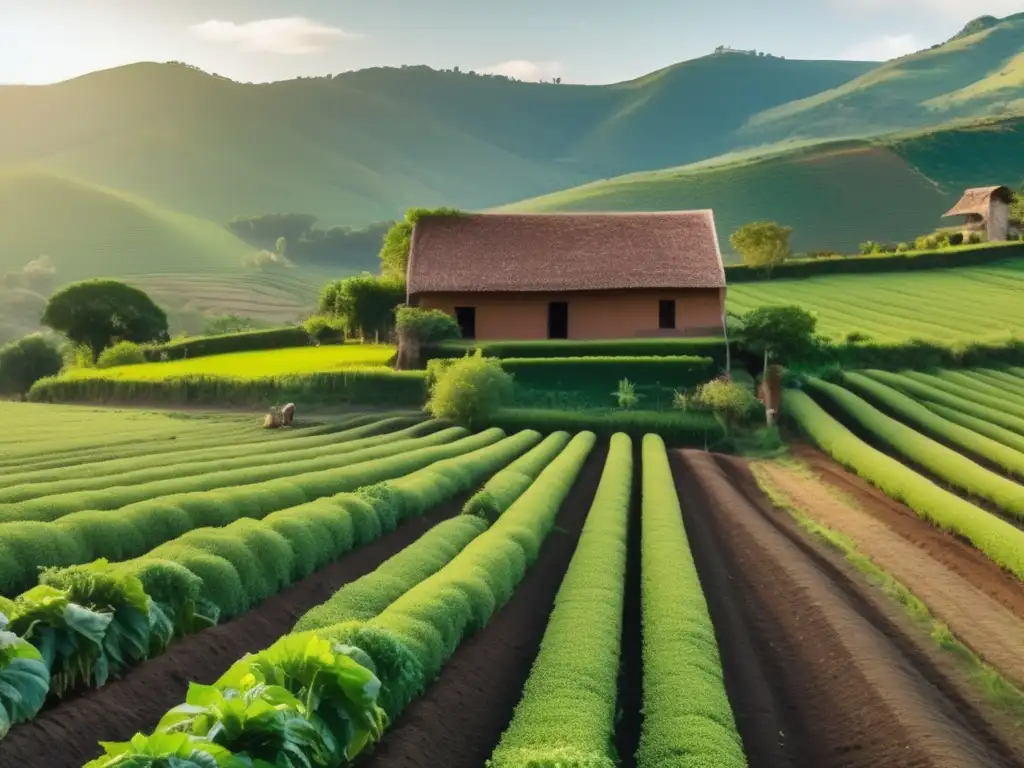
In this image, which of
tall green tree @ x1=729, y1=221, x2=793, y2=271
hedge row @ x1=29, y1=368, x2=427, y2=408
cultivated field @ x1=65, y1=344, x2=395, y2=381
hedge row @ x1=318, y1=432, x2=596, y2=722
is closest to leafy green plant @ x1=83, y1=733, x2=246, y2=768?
hedge row @ x1=318, y1=432, x2=596, y2=722

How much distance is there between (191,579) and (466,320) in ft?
110

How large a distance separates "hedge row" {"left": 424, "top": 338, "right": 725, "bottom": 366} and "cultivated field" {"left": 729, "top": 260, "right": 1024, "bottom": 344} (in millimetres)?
9976

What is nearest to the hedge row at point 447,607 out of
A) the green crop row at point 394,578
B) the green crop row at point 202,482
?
the green crop row at point 394,578

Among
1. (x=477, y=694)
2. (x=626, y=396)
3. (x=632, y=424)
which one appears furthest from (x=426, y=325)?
(x=477, y=694)

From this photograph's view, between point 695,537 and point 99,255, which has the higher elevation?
point 99,255

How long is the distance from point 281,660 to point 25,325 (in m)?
119

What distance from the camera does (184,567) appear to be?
11.3 meters

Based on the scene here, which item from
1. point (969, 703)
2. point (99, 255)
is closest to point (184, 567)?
point (969, 703)

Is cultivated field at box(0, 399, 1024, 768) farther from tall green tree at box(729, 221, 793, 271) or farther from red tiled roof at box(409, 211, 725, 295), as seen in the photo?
tall green tree at box(729, 221, 793, 271)

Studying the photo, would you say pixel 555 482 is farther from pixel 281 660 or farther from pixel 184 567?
pixel 281 660

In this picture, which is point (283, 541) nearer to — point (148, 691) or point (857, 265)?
point (148, 691)

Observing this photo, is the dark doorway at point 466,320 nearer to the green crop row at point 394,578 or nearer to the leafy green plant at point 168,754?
the green crop row at point 394,578

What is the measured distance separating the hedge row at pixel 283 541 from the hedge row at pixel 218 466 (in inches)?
127

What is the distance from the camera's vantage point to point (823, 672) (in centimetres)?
1184
